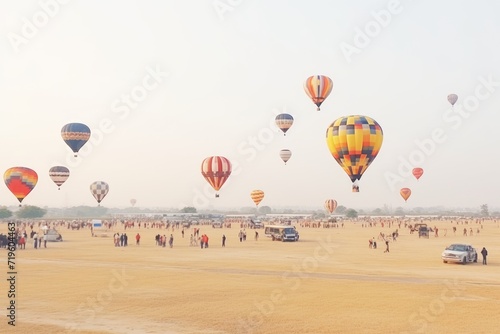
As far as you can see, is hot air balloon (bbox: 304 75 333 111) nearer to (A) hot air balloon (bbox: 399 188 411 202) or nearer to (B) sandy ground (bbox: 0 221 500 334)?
(B) sandy ground (bbox: 0 221 500 334)

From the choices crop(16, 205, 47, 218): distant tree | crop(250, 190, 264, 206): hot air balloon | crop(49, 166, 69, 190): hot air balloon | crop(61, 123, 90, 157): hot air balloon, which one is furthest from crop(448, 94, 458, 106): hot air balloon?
crop(16, 205, 47, 218): distant tree

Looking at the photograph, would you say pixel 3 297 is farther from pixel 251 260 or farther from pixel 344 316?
pixel 251 260

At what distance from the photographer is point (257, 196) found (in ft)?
350

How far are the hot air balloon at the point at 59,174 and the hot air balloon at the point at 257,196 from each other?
3822cm

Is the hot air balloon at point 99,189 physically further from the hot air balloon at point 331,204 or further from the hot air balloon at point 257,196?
the hot air balloon at point 331,204

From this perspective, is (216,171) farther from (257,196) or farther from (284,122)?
(257,196)

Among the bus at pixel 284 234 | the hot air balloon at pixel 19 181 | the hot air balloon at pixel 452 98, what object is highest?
the hot air balloon at pixel 452 98

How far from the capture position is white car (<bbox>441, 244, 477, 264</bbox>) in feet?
109

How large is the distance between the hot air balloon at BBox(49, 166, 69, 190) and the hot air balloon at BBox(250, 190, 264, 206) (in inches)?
1505

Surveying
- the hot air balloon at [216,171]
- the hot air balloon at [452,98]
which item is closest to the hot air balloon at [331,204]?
the hot air balloon at [452,98]

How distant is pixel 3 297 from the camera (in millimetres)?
20609

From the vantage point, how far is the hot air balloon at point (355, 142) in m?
45.1

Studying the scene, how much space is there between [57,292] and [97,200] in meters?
64.5

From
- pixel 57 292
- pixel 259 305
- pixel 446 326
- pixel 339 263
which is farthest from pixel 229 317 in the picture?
pixel 339 263
